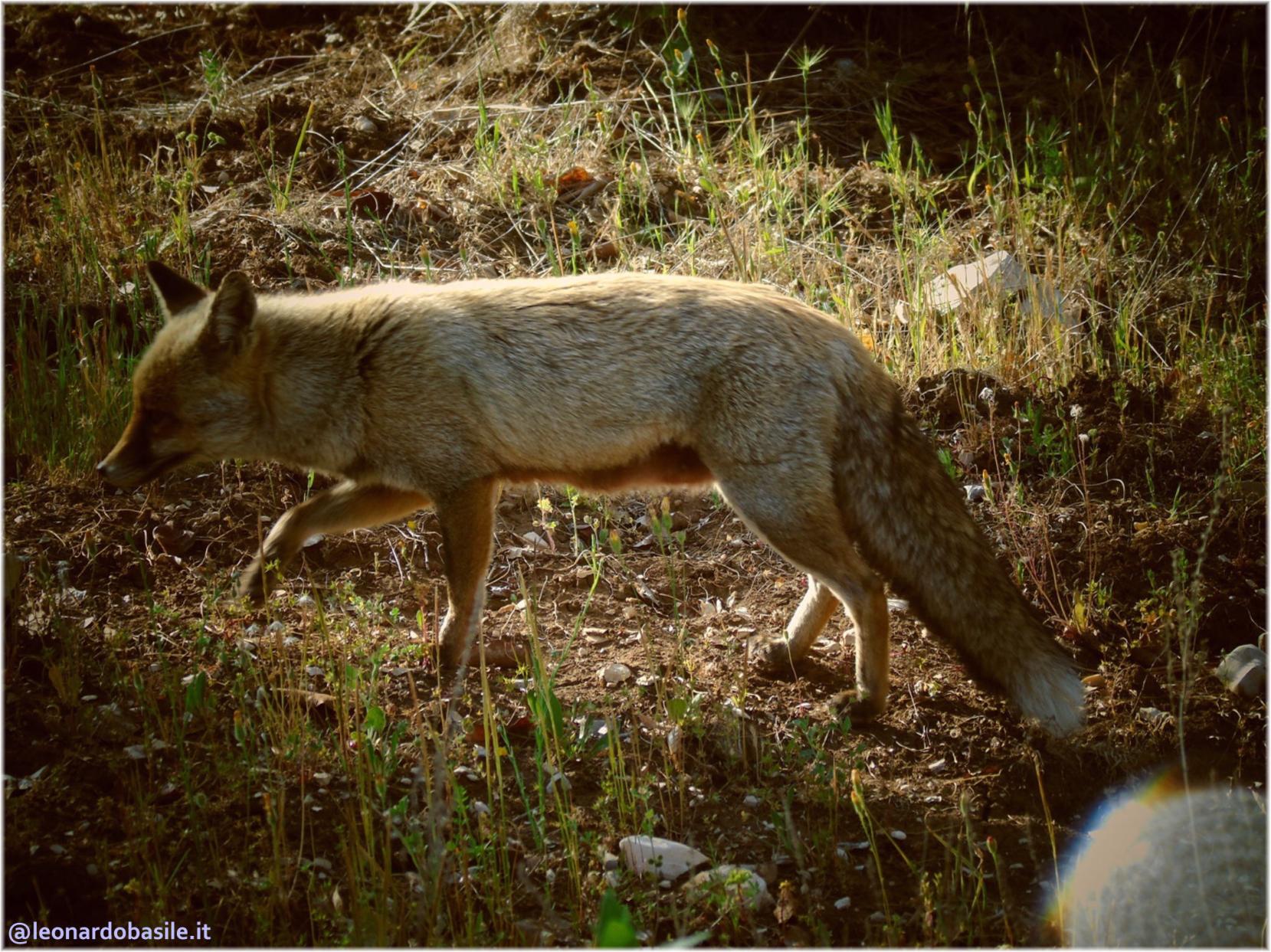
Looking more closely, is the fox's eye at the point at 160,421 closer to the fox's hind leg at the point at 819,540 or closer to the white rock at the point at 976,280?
the fox's hind leg at the point at 819,540

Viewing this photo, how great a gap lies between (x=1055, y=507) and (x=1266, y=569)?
3.30 ft

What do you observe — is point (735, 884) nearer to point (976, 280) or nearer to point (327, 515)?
point (327, 515)

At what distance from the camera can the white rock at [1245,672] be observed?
4742 millimetres

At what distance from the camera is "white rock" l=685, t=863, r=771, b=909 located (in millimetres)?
3490

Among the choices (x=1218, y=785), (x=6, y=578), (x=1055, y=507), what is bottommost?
(x=1218, y=785)

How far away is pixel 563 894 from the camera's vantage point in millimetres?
3787

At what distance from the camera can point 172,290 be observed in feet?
17.1

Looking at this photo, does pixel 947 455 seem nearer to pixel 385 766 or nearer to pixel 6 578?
pixel 385 766

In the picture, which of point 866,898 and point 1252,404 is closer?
point 866,898

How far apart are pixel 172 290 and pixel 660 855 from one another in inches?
135

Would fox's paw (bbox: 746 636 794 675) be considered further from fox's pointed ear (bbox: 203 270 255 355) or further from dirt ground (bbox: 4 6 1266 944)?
fox's pointed ear (bbox: 203 270 255 355)

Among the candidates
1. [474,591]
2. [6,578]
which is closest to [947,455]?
[474,591]

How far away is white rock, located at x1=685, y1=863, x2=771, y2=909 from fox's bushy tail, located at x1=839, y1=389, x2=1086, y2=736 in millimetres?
1376

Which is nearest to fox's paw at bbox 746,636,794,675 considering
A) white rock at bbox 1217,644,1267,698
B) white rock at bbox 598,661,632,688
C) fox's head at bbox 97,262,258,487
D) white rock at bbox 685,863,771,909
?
white rock at bbox 598,661,632,688
